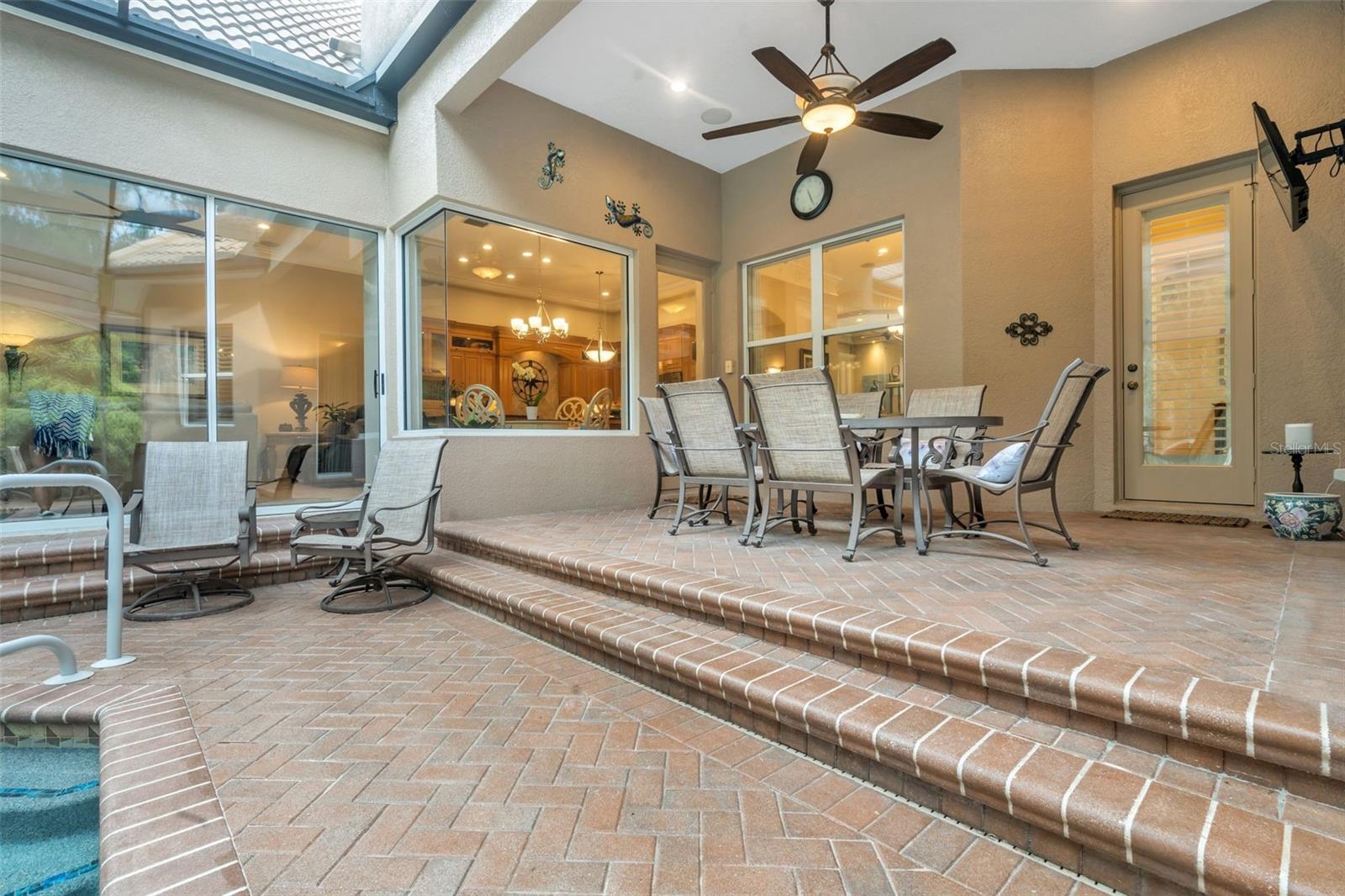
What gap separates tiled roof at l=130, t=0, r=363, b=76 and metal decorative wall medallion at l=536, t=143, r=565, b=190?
5.75 ft

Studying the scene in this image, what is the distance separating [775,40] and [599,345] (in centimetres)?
307

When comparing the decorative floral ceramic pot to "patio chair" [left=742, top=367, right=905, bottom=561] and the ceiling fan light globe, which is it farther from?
the ceiling fan light globe

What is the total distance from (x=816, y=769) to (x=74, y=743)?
2459mm

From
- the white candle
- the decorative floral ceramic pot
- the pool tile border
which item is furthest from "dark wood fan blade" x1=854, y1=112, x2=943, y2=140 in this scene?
the pool tile border

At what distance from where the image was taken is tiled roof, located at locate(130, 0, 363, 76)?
442 centimetres

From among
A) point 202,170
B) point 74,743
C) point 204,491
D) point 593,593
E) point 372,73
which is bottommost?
point 74,743

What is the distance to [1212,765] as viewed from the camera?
4.49 feet

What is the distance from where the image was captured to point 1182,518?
4.57 m

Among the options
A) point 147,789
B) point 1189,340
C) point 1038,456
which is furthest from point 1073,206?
point 147,789

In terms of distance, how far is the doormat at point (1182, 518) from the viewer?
14.1 ft

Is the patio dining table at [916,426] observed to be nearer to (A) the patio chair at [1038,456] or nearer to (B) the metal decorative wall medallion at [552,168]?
(A) the patio chair at [1038,456]

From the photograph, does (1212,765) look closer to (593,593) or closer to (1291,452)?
(593,593)

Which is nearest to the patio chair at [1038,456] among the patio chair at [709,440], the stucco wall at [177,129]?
the patio chair at [709,440]

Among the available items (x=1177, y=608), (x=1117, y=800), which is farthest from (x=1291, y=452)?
(x=1117, y=800)
